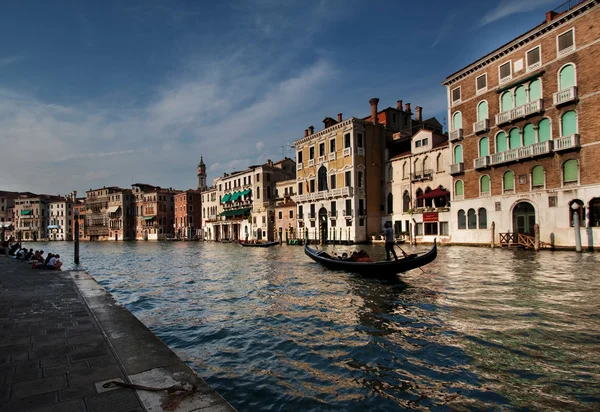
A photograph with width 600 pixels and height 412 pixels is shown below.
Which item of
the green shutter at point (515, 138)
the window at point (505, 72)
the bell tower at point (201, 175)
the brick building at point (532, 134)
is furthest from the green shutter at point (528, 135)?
the bell tower at point (201, 175)

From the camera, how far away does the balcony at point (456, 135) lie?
89.4 feet

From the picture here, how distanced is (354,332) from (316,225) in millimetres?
32975

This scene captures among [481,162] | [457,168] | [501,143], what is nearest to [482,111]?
[501,143]

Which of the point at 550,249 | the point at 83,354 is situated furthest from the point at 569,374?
the point at 550,249

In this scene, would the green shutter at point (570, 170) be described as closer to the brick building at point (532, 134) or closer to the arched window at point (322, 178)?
the brick building at point (532, 134)

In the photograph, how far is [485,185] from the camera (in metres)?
25.4

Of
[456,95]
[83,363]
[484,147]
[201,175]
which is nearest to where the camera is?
[83,363]

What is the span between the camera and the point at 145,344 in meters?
4.36

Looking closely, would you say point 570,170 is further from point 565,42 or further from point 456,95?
point 456,95

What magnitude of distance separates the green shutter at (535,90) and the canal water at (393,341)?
47.8ft

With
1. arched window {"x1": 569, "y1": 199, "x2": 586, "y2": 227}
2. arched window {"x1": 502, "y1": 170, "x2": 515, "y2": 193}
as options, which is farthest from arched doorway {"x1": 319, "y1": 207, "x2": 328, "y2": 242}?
arched window {"x1": 569, "y1": 199, "x2": 586, "y2": 227}

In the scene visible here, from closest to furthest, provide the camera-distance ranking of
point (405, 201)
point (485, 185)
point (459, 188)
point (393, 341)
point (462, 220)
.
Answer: point (393, 341) < point (485, 185) < point (462, 220) < point (459, 188) < point (405, 201)

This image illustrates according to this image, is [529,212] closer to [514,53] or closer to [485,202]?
[485,202]

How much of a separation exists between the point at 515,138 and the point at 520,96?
8.61ft
